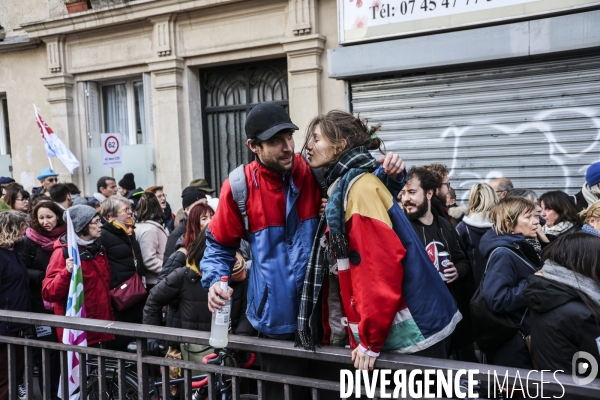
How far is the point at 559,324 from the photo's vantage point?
283 cm

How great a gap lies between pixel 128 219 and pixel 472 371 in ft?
14.9

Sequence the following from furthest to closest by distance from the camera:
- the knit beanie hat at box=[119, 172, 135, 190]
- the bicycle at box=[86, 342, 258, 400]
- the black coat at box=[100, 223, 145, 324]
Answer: the knit beanie hat at box=[119, 172, 135, 190] < the black coat at box=[100, 223, 145, 324] < the bicycle at box=[86, 342, 258, 400]

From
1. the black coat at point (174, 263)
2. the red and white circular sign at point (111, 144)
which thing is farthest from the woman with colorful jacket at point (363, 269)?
the red and white circular sign at point (111, 144)

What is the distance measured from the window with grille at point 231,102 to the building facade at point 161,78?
0.02 meters

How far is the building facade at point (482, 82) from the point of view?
7.68 metres

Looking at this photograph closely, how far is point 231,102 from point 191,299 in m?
7.25

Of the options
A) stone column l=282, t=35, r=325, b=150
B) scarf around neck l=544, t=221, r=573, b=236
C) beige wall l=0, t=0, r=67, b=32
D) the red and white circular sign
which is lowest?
scarf around neck l=544, t=221, r=573, b=236

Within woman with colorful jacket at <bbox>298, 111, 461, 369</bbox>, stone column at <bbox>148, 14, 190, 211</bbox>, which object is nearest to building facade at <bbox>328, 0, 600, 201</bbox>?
stone column at <bbox>148, 14, 190, 211</bbox>

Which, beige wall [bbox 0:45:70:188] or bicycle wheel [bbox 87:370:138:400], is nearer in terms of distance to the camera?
bicycle wheel [bbox 87:370:138:400]

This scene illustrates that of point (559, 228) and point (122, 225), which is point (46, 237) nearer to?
point (122, 225)

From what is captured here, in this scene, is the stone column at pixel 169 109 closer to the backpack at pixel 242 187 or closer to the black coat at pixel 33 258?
the black coat at pixel 33 258

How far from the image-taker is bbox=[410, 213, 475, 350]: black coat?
4738 millimetres

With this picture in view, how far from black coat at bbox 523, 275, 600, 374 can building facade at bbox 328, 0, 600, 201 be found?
5436 mm

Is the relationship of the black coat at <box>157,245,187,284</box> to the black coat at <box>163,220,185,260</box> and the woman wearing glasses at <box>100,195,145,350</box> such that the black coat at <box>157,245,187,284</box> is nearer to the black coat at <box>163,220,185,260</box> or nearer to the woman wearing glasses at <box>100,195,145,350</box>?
the black coat at <box>163,220,185,260</box>
